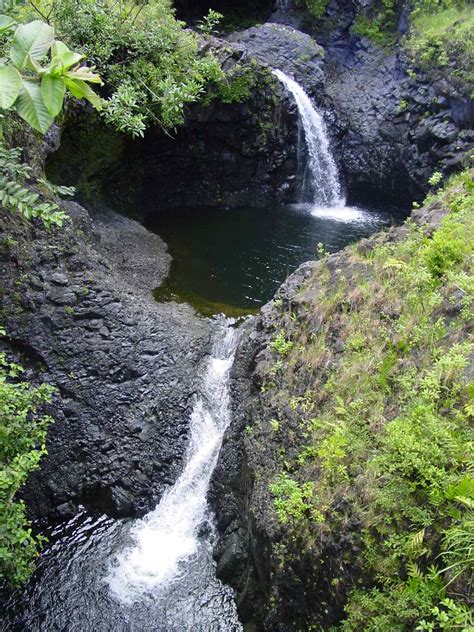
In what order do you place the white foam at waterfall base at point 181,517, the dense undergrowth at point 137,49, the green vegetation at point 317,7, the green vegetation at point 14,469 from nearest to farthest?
the green vegetation at point 14,469 < the white foam at waterfall base at point 181,517 < the dense undergrowth at point 137,49 < the green vegetation at point 317,7

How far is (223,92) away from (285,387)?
1163 cm

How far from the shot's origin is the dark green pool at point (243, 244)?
12.1 m

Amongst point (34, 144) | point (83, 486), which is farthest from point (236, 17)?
point (83, 486)

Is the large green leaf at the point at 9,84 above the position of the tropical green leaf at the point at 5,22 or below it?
below

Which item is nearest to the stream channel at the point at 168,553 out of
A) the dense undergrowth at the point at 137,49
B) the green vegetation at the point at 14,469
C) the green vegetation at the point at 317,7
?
the green vegetation at the point at 14,469

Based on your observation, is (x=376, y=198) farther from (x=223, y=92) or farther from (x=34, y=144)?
(x=34, y=144)

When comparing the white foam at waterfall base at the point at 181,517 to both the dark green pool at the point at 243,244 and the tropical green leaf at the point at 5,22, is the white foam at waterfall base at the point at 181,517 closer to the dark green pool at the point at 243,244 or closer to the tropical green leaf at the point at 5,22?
the dark green pool at the point at 243,244

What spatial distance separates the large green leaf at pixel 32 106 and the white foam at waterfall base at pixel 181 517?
6.47 m

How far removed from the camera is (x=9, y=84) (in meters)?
1.81

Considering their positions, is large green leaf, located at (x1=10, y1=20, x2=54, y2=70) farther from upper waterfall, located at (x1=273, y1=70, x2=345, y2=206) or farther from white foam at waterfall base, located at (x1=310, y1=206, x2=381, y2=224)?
upper waterfall, located at (x1=273, y1=70, x2=345, y2=206)

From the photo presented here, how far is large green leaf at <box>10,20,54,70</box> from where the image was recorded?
1.92 meters

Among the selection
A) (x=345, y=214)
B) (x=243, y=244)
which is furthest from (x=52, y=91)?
(x=345, y=214)

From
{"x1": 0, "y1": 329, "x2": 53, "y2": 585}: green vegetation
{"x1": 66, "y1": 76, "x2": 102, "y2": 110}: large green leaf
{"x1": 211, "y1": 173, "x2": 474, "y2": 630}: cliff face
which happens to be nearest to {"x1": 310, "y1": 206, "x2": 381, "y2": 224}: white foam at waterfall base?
{"x1": 211, "y1": 173, "x2": 474, "y2": 630}: cliff face

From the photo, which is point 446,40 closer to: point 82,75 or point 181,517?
point 181,517
